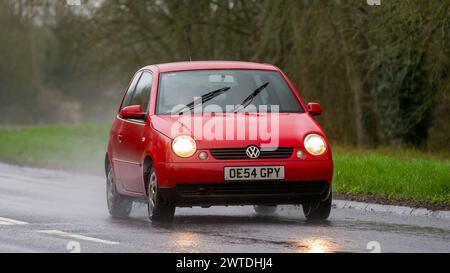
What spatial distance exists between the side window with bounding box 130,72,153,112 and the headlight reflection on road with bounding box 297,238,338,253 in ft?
11.5

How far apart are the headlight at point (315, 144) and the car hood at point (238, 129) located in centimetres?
7

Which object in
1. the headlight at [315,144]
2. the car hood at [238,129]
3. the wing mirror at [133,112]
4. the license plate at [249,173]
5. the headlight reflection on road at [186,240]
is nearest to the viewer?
the headlight reflection on road at [186,240]

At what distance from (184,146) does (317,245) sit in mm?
2425

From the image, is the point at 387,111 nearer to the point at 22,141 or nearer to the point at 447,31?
the point at 447,31

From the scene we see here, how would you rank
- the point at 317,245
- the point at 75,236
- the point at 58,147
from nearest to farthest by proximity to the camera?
the point at 317,245, the point at 75,236, the point at 58,147

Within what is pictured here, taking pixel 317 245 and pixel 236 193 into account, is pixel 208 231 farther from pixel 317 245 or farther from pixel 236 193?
pixel 317 245

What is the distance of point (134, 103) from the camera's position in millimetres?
15188

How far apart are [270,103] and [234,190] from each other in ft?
5.20

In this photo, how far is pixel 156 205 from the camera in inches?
522

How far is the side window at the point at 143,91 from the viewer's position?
14521mm

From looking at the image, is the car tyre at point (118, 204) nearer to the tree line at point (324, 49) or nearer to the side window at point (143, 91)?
the side window at point (143, 91)

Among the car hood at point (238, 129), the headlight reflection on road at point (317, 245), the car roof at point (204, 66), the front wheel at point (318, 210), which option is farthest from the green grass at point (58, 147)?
the headlight reflection on road at point (317, 245)

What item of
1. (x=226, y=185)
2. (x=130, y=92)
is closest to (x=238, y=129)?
(x=226, y=185)
